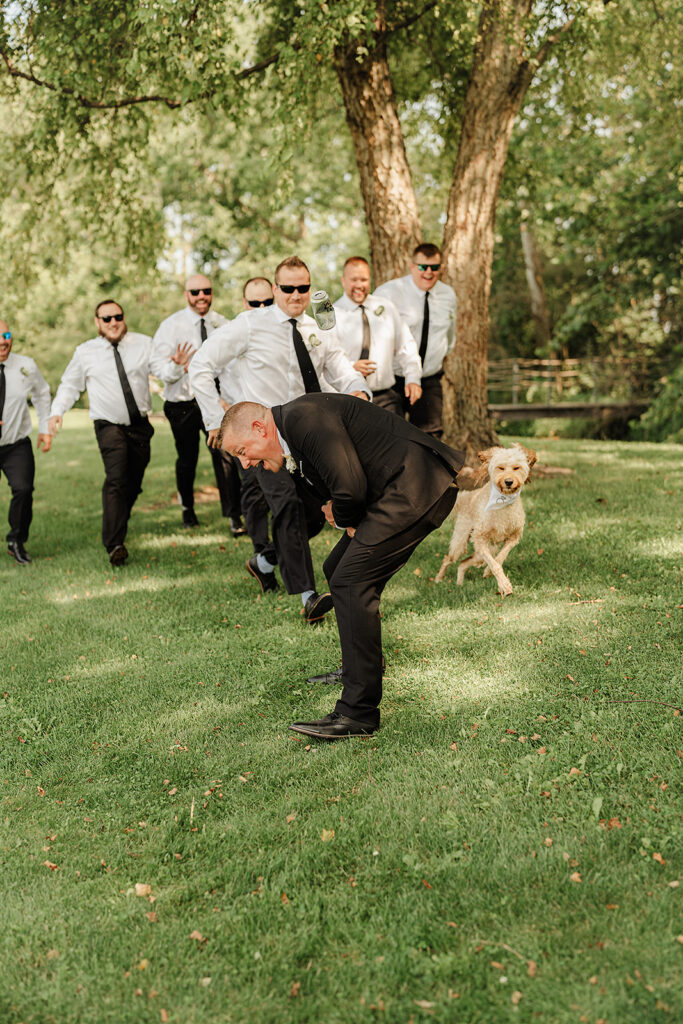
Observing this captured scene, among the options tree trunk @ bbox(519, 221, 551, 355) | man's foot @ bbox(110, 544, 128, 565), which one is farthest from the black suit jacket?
tree trunk @ bbox(519, 221, 551, 355)

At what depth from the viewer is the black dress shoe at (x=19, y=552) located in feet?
29.6

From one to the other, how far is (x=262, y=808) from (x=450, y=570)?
3676mm

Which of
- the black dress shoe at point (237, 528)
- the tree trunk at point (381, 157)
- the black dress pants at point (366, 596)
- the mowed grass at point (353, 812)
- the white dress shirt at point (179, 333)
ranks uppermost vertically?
the tree trunk at point (381, 157)

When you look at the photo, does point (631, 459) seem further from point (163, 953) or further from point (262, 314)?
point (163, 953)

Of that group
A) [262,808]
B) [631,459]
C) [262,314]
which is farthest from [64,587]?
[631,459]

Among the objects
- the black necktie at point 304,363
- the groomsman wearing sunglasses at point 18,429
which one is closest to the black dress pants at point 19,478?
the groomsman wearing sunglasses at point 18,429

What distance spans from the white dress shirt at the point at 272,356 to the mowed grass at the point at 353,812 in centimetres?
172

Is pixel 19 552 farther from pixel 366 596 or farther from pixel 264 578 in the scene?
pixel 366 596

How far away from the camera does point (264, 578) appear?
23.3ft

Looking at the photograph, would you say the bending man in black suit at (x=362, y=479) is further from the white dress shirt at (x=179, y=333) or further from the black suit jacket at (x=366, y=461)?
the white dress shirt at (x=179, y=333)

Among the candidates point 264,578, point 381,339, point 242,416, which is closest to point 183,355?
point 381,339

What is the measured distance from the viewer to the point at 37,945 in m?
3.15

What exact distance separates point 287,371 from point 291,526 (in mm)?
1218

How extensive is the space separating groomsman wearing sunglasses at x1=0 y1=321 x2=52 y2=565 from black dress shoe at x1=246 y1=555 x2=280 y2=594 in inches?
119
